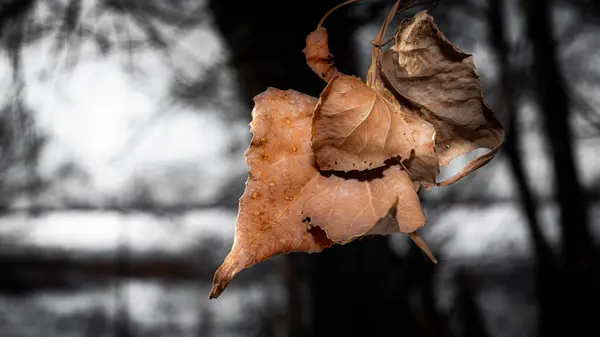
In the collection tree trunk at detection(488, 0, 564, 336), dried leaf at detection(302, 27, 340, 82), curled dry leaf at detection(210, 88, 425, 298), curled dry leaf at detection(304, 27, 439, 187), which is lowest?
tree trunk at detection(488, 0, 564, 336)

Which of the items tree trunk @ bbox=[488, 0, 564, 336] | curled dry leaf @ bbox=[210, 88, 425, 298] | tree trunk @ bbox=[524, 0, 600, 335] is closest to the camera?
curled dry leaf @ bbox=[210, 88, 425, 298]

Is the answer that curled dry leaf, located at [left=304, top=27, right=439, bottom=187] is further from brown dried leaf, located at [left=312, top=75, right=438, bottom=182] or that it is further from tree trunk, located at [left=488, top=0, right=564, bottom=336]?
tree trunk, located at [left=488, top=0, right=564, bottom=336]

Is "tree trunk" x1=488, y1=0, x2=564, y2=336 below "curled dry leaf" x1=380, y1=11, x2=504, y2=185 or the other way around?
below

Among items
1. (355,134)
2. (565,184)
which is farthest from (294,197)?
(565,184)

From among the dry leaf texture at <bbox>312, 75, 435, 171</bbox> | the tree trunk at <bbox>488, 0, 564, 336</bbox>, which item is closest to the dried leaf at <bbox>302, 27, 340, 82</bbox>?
the dry leaf texture at <bbox>312, 75, 435, 171</bbox>

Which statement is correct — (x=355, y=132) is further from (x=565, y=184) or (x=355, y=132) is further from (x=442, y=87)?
(x=565, y=184)

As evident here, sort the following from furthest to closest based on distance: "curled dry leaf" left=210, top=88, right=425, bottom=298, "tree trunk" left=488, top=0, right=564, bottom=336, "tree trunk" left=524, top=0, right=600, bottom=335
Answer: "tree trunk" left=488, top=0, right=564, bottom=336, "tree trunk" left=524, top=0, right=600, bottom=335, "curled dry leaf" left=210, top=88, right=425, bottom=298
